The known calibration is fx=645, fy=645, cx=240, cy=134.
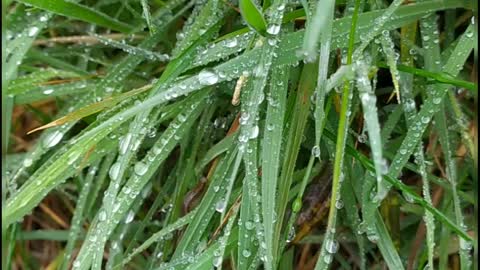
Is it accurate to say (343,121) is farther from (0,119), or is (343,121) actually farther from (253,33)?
(0,119)

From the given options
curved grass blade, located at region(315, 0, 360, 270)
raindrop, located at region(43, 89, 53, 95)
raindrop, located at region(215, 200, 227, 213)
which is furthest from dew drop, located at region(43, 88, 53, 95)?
curved grass blade, located at region(315, 0, 360, 270)

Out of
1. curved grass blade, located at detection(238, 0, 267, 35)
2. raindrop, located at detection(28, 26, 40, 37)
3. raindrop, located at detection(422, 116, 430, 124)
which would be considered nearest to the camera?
curved grass blade, located at detection(238, 0, 267, 35)

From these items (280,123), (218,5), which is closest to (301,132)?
(280,123)

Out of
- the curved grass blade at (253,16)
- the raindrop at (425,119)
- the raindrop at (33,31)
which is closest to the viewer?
the curved grass blade at (253,16)

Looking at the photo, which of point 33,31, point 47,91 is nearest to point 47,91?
point 47,91

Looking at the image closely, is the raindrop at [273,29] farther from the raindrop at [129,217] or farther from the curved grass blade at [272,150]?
the raindrop at [129,217]

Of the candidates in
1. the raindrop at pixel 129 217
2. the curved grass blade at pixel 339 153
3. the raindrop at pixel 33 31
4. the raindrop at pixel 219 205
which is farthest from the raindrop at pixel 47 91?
the curved grass blade at pixel 339 153

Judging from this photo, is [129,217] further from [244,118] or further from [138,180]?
[244,118]

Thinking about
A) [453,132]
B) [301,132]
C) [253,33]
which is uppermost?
[253,33]

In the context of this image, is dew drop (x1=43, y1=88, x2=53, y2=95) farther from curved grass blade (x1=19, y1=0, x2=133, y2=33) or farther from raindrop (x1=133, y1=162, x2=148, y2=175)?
raindrop (x1=133, y1=162, x2=148, y2=175)
